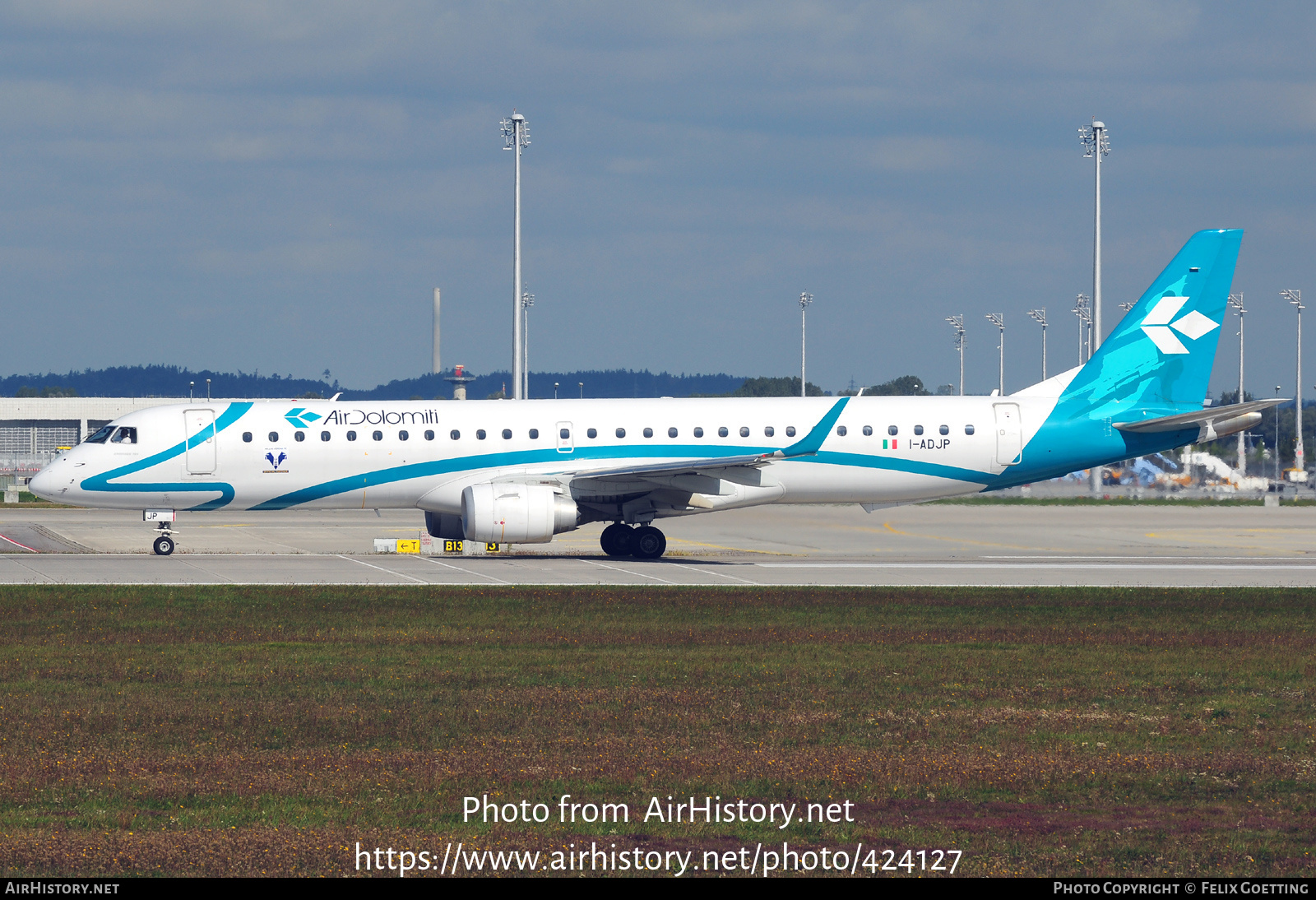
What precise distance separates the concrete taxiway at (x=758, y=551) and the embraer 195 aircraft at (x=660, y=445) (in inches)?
60.2

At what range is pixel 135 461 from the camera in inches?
1287

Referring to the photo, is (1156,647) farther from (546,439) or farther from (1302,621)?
(546,439)

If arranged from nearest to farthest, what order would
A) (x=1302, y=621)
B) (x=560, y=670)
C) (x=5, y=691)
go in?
(x=5, y=691) < (x=560, y=670) < (x=1302, y=621)

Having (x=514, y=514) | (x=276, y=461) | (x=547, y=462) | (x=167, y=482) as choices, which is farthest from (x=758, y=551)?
(x=167, y=482)

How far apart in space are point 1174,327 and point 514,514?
17307 millimetres

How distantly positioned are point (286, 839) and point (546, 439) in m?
24.3

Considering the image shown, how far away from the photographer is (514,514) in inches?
1214

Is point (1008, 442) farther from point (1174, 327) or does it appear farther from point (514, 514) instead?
point (514, 514)

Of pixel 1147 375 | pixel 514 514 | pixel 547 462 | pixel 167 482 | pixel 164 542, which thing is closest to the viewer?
pixel 514 514

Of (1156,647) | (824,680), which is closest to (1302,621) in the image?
(1156,647)

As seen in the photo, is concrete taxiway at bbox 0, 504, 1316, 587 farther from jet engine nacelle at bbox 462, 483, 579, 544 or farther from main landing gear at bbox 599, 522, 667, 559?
jet engine nacelle at bbox 462, 483, 579, 544

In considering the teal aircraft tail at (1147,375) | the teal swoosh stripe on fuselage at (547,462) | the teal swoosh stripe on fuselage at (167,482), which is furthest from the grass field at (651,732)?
the teal aircraft tail at (1147,375)

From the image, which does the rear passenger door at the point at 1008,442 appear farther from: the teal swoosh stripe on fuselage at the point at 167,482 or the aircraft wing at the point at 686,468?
the teal swoosh stripe on fuselage at the point at 167,482

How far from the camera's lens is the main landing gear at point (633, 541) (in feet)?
110
